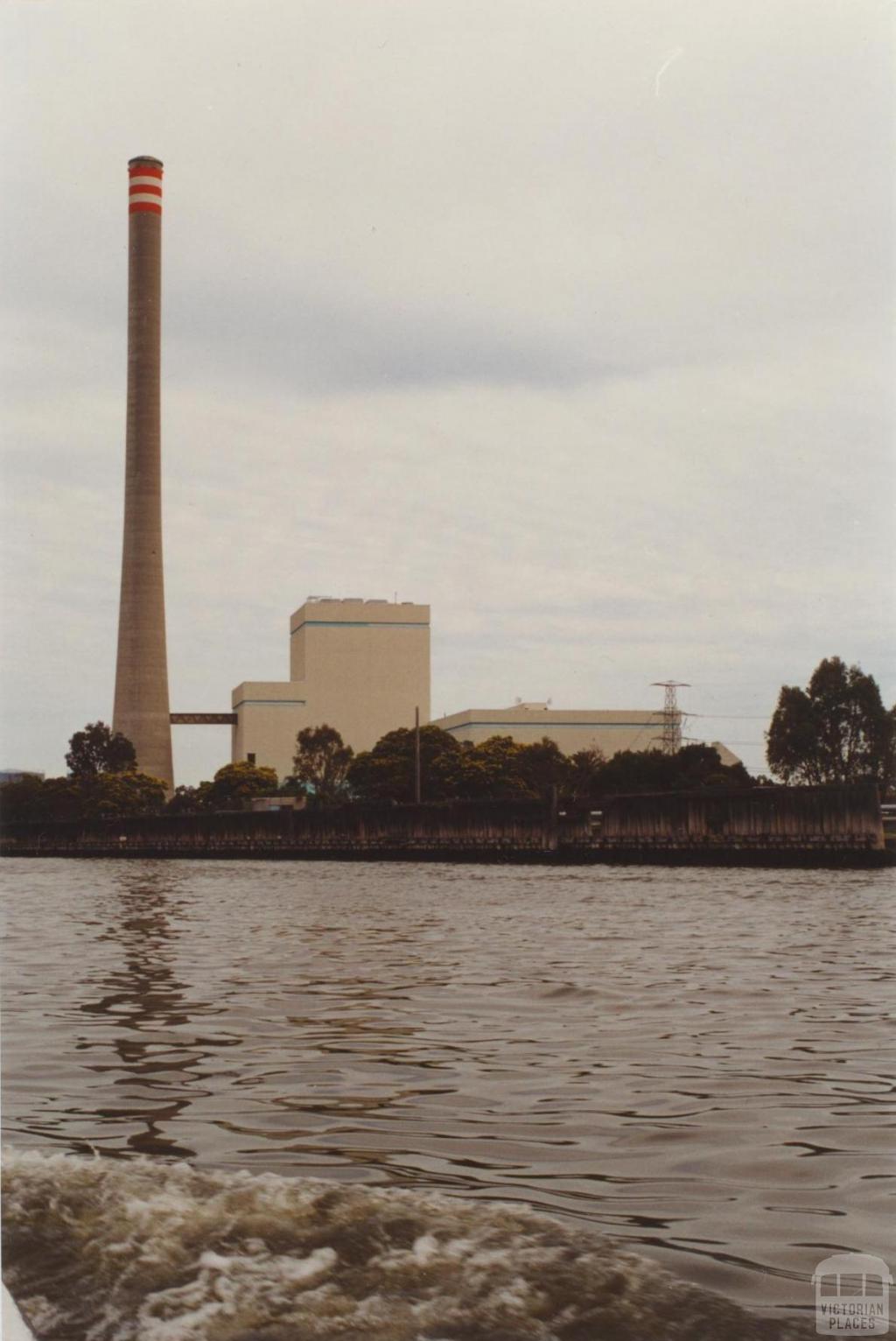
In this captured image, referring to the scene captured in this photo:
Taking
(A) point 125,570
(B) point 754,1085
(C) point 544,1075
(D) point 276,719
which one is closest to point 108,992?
(C) point 544,1075

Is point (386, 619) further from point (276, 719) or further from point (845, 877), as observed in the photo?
point (845, 877)

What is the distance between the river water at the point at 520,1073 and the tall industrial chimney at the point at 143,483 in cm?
A: 8526

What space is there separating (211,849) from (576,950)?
56247 millimetres

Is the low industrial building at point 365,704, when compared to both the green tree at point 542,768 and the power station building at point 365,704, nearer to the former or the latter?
the power station building at point 365,704

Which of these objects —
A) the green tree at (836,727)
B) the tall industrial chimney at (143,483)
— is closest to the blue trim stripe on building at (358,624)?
the tall industrial chimney at (143,483)

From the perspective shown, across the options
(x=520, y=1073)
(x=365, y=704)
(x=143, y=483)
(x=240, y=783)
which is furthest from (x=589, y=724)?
(x=520, y=1073)

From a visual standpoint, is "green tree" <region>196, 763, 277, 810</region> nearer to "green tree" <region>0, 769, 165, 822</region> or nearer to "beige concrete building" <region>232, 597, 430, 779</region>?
"green tree" <region>0, 769, 165, 822</region>

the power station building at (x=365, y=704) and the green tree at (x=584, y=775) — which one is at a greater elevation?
the power station building at (x=365, y=704)

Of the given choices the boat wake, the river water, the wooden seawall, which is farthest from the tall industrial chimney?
the boat wake

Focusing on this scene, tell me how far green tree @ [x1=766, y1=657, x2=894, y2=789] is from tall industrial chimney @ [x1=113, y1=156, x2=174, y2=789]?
143ft

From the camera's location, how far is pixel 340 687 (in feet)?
476

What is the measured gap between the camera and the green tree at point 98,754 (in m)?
107

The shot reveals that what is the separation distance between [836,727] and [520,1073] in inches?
3557

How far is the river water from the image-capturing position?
494 cm
